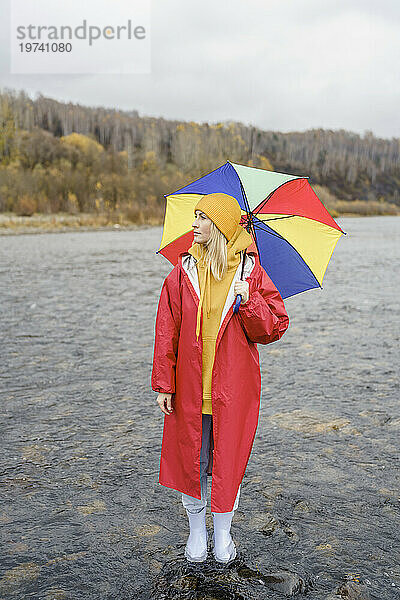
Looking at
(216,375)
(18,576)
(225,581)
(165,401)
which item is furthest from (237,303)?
(18,576)

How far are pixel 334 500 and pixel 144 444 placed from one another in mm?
1644

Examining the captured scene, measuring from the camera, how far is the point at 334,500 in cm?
414

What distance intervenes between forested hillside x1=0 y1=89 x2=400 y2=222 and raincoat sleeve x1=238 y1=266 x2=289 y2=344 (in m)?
49.6

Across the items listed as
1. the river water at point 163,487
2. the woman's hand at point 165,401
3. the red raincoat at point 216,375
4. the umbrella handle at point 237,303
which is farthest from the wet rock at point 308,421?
the umbrella handle at point 237,303

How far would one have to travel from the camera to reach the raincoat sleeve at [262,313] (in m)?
2.99

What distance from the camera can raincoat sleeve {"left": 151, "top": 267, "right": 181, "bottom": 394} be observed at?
10.3 feet

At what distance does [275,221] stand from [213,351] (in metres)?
0.85

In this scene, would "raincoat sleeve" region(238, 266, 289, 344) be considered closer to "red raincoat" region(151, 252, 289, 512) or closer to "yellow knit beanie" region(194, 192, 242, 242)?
"red raincoat" region(151, 252, 289, 512)

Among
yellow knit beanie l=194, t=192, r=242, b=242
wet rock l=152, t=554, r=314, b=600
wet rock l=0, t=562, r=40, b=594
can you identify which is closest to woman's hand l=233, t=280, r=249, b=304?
yellow knit beanie l=194, t=192, r=242, b=242

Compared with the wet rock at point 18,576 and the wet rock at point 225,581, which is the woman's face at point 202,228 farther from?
the wet rock at point 18,576

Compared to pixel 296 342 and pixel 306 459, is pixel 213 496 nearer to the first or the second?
pixel 306 459

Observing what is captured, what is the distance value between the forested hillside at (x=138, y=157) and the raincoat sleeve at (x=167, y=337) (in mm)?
49544

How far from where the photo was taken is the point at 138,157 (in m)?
90.7

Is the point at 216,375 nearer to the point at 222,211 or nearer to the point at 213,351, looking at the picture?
the point at 213,351
